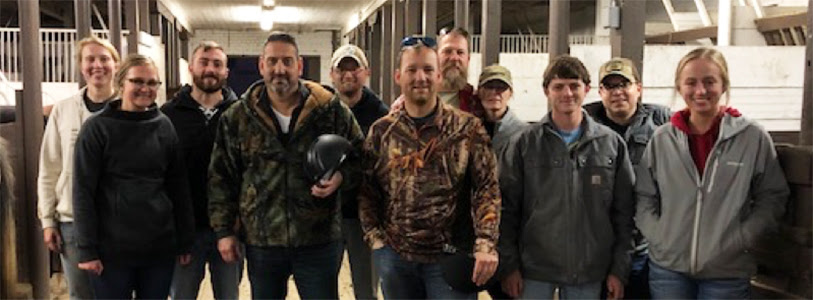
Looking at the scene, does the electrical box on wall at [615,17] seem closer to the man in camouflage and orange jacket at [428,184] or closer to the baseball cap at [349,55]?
the baseball cap at [349,55]

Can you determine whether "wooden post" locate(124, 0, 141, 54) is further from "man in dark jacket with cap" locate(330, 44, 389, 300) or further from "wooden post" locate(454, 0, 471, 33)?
"man in dark jacket with cap" locate(330, 44, 389, 300)

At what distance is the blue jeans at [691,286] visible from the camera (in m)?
2.33

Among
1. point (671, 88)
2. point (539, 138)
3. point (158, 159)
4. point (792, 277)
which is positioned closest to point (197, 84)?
point (158, 159)

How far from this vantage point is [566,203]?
246 centimetres

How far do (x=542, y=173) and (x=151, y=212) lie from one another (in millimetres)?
1277

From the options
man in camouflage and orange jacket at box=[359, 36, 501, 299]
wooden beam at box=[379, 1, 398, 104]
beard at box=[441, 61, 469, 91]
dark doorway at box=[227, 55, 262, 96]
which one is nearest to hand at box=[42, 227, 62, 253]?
man in camouflage and orange jacket at box=[359, 36, 501, 299]

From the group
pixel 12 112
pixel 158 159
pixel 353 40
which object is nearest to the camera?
pixel 158 159

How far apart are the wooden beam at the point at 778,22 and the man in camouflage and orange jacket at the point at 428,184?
251 inches

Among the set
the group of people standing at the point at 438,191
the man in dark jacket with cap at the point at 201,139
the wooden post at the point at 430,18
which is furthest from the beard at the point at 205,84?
the wooden post at the point at 430,18

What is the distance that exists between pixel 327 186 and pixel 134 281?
779 mm

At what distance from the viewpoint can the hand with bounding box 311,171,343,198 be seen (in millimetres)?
2469

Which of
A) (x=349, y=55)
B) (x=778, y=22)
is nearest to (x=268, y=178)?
(x=349, y=55)

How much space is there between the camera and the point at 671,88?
17.7 feet

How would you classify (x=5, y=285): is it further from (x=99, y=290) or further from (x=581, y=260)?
(x=581, y=260)
